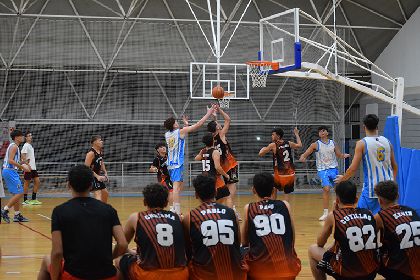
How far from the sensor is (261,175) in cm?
664

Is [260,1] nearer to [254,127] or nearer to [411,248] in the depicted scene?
[254,127]

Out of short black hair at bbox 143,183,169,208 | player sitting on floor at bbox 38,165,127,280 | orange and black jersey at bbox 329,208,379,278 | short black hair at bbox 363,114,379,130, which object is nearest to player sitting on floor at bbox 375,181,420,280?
orange and black jersey at bbox 329,208,379,278

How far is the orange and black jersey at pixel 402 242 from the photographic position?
253 inches

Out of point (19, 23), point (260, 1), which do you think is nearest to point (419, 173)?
point (260, 1)

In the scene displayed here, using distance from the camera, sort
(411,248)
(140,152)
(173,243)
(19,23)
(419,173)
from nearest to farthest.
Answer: (173,243) < (411,248) < (419,173) < (19,23) < (140,152)

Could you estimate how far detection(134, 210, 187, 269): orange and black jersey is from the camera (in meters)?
5.98

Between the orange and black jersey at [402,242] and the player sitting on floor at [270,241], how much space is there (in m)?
0.87

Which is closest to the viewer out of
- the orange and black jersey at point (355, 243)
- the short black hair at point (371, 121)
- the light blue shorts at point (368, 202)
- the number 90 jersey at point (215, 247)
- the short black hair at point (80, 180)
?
the short black hair at point (80, 180)

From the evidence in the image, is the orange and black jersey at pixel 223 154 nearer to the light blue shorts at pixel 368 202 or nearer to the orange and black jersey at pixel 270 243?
the light blue shorts at pixel 368 202

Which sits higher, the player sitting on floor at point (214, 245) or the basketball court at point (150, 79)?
the basketball court at point (150, 79)

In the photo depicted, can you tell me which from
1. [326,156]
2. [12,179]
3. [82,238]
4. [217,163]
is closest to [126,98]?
[12,179]

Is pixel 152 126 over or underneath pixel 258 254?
over

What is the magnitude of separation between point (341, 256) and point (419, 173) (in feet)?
18.3

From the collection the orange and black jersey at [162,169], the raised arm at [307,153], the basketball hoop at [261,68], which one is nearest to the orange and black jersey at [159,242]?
the orange and black jersey at [162,169]
